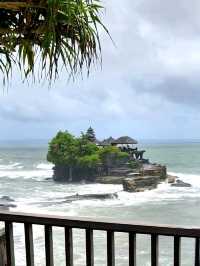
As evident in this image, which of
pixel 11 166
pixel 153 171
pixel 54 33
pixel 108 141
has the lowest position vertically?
pixel 11 166

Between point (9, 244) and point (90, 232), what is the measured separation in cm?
38

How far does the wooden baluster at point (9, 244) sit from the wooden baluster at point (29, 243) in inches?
2.9

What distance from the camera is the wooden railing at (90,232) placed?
4.52ft

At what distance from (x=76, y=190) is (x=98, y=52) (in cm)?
2783

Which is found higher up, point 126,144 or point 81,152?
point 126,144

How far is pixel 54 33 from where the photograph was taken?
1.60 metres

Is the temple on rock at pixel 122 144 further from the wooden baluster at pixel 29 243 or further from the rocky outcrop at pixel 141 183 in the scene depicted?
the wooden baluster at pixel 29 243

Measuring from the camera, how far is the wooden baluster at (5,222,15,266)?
1.58 metres

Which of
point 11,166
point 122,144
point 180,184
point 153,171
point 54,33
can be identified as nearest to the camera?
point 54,33

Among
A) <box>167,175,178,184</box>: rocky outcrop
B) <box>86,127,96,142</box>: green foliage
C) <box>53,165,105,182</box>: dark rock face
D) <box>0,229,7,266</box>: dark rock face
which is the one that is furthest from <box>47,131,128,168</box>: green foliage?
<box>0,229,7,266</box>: dark rock face

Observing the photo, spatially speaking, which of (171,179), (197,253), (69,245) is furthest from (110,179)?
(197,253)

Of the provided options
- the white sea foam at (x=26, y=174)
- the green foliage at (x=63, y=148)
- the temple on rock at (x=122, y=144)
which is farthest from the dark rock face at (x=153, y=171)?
the white sea foam at (x=26, y=174)

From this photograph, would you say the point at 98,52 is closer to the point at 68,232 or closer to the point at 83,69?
the point at 83,69

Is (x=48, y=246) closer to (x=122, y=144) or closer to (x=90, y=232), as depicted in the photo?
(x=90, y=232)
